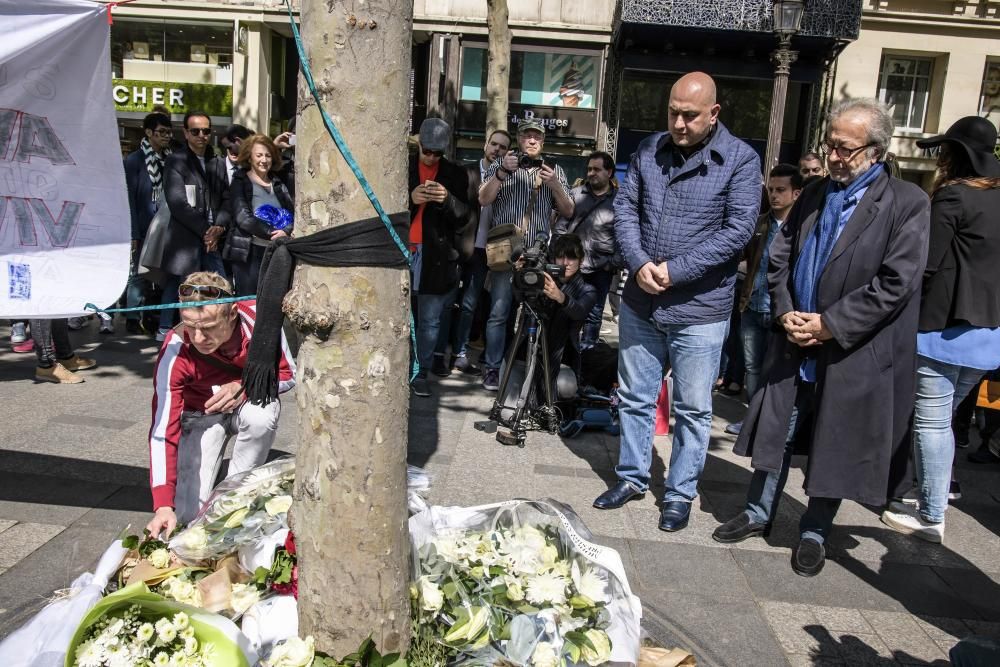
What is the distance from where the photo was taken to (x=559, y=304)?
5.54 m

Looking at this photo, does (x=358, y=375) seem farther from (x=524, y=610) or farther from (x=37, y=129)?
Answer: (x=37, y=129)

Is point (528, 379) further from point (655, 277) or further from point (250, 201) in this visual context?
point (250, 201)

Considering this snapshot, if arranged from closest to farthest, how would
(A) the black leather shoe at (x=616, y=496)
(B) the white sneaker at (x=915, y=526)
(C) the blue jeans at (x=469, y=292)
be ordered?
(B) the white sneaker at (x=915, y=526), (A) the black leather shoe at (x=616, y=496), (C) the blue jeans at (x=469, y=292)

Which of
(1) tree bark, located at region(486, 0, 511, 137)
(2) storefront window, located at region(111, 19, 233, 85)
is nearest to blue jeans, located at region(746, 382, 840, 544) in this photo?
(1) tree bark, located at region(486, 0, 511, 137)

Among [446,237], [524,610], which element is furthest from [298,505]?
[446,237]

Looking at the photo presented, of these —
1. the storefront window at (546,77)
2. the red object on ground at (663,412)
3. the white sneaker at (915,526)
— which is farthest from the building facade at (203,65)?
the white sneaker at (915,526)

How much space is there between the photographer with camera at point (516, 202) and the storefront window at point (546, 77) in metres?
12.8

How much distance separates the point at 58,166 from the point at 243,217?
9.89 feet

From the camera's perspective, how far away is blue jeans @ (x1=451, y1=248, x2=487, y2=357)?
735cm

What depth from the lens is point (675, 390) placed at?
410 cm

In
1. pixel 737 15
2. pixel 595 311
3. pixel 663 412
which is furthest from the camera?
pixel 737 15

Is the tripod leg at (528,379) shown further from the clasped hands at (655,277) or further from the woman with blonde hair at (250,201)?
the woman with blonde hair at (250,201)

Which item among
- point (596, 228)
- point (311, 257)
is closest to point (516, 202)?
point (596, 228)

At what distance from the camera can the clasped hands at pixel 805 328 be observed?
3.49 meters
